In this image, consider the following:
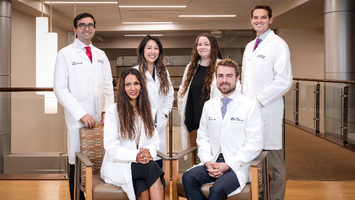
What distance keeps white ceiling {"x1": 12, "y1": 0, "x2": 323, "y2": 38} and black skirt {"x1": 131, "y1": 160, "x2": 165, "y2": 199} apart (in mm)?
5407

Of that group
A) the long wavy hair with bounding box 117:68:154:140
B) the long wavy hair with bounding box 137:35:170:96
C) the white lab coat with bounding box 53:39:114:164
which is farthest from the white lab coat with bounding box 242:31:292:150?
the white lab coat with bounding box 53:39:114:164

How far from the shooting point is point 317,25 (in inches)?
510

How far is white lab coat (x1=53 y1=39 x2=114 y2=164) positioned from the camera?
3.15 m

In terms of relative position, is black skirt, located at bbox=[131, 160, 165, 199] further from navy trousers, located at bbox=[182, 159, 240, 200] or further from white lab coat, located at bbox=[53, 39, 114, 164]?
white lab coat, located at bbox=[53, 39, 114, 164]

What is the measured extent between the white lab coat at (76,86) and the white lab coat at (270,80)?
122 cm

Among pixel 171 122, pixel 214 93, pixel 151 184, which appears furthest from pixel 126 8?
pixel 151 184

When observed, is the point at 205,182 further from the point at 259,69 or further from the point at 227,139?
the point at 259,69

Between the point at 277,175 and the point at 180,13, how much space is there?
324 inches

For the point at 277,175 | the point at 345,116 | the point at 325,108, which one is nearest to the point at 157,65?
the point at 277,175

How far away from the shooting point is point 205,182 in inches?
110

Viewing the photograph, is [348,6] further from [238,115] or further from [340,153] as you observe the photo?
[238,115]

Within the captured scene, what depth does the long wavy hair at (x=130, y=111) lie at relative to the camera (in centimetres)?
285

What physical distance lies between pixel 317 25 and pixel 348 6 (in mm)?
5676

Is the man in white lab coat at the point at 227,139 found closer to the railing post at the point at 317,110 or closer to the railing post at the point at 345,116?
the railing post at the point at 345,116
